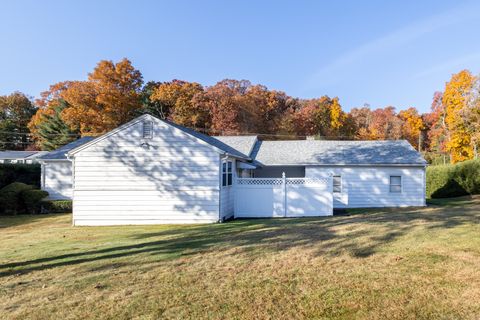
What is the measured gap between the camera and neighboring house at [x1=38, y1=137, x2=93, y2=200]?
71.4 ft

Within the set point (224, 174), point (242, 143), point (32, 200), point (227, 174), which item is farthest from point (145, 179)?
point (242, 143)

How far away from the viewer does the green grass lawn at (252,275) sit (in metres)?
4.53

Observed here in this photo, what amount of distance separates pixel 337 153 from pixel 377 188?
128 inches

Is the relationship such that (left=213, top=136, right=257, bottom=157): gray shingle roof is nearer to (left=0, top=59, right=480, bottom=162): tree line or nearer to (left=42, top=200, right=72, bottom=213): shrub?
(left=42, top=200, right=72, bottom=213): shrub

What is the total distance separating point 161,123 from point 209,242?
22.1 feet

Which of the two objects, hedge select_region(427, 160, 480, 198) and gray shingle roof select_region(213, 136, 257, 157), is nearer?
gray shingle roof select_region(213, 136, 257, 157)

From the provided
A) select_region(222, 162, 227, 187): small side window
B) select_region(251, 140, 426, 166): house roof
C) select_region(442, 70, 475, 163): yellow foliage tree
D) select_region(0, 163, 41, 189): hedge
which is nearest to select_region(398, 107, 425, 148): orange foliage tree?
select_region(442, 70, 475, 163): yellow foliage tree

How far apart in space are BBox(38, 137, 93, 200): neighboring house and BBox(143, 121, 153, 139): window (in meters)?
10.0

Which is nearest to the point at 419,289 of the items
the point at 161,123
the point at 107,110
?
the point at 161,123

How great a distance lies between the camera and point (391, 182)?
19.8 metres

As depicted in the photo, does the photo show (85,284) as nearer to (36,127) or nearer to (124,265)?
(124,265)

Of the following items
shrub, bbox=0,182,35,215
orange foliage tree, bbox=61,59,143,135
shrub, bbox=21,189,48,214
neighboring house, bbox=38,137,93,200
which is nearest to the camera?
shrub, bbox=0,182,35,215

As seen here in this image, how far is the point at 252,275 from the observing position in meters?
6.00

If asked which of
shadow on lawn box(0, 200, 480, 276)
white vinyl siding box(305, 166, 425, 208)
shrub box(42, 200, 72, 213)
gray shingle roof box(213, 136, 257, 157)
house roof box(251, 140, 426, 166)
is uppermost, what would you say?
gray shingle roof box(213, 136, 257, 157)
